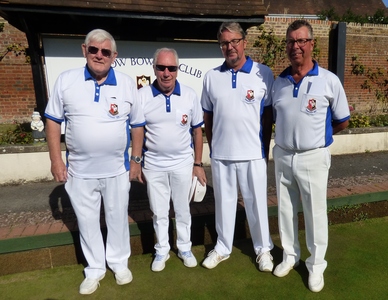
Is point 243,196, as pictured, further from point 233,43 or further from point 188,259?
point 233,43

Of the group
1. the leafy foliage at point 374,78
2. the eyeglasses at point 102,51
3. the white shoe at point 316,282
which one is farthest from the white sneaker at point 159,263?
the leafy foliage at point 374,78

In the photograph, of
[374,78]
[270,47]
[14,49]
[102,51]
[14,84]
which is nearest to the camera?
[102,51]

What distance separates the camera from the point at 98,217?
2611 millimetres

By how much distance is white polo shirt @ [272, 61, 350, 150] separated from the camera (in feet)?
7.64

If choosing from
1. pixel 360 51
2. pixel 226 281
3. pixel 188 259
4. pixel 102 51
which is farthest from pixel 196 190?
pixel 360 51

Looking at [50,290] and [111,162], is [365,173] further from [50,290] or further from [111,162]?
[50,290]

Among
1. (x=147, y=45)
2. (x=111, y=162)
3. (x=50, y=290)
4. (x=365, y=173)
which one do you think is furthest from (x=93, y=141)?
(x=365, y=173)

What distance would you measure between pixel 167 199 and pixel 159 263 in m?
0.58

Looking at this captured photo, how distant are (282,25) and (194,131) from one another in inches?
308

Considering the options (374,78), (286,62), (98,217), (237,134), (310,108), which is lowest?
(98,217)

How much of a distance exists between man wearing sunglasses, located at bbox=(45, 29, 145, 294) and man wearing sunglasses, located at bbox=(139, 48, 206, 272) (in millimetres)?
133

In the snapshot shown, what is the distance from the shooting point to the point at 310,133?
2.38 meters

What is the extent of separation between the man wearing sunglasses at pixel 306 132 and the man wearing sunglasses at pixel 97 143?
3.79 ft

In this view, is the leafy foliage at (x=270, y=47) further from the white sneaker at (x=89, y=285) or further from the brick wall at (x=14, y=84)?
the white sneaker at (x=89, y=285)
